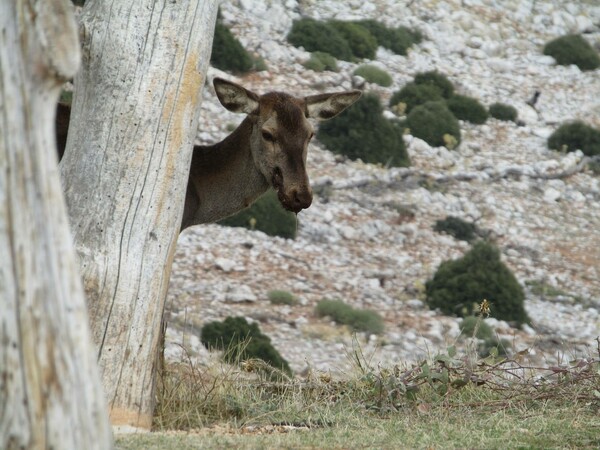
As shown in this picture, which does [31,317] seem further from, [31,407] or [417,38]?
[417,38]

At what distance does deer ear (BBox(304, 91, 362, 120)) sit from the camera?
8.34 meters

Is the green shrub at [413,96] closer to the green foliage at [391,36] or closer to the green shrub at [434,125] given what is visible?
the green shrub at [434,125]

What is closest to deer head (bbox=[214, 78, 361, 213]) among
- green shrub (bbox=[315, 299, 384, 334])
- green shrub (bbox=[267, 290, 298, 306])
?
green shrub (bbox=[315, 299, 384, 334])

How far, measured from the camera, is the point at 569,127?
106ft

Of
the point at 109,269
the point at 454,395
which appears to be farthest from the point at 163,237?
the point at 454,395

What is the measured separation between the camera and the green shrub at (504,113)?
33.7 m

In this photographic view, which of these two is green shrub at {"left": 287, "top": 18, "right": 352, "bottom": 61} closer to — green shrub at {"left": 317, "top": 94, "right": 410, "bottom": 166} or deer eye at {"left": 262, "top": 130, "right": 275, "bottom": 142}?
green shrub at {"left": 317, "top": 94, "right": 410, "bottom": 166}

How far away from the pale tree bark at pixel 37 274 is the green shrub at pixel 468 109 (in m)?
30.9

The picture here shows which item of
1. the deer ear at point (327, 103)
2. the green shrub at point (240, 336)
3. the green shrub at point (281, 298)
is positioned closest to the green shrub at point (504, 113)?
the green shrub at point (281, 298)

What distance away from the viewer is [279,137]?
7738 mm

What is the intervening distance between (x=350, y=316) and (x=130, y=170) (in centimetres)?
1692

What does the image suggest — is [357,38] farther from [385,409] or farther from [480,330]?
[385,409]

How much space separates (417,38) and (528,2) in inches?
251

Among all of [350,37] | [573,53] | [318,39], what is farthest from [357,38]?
[573,53]
